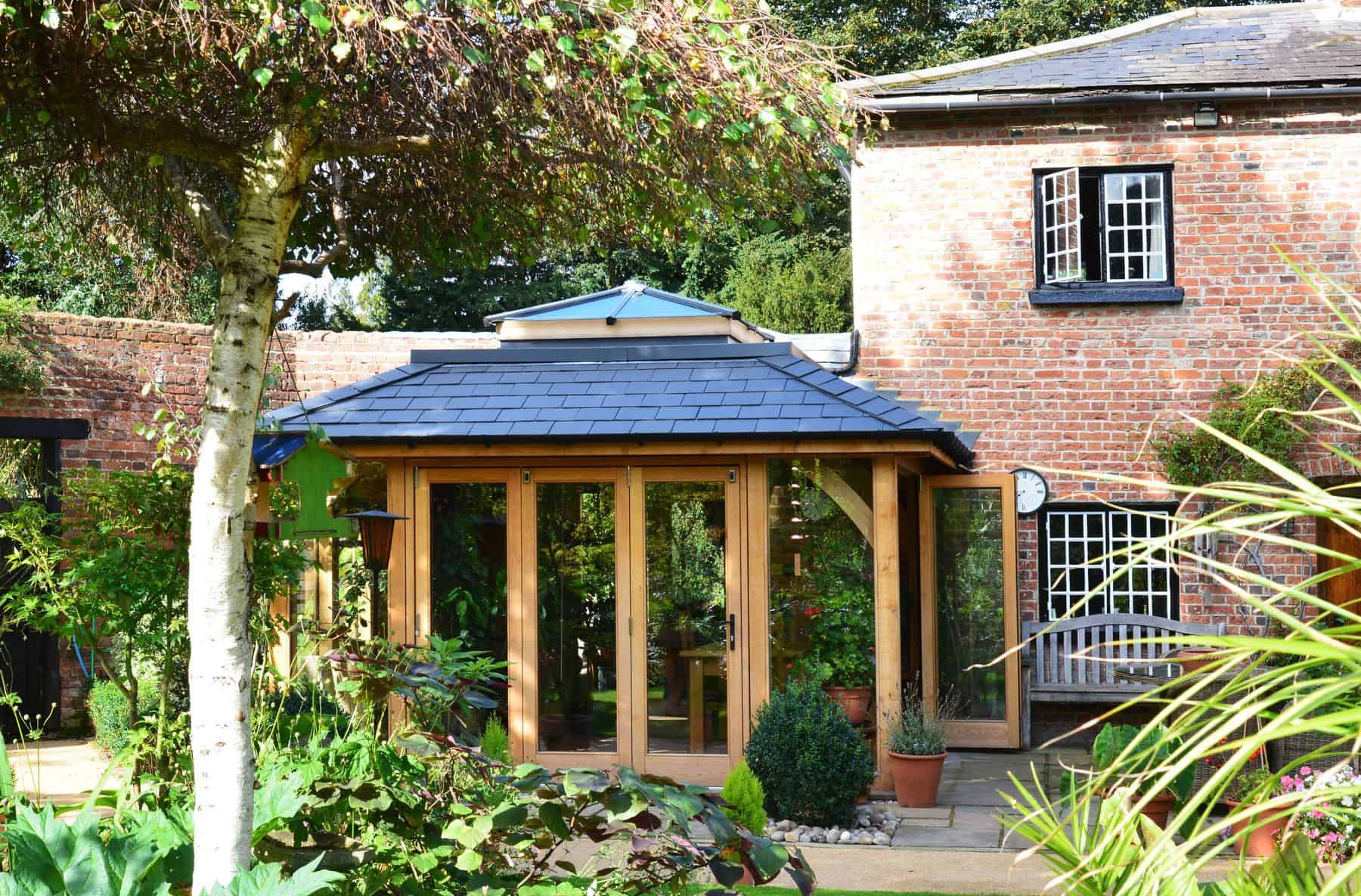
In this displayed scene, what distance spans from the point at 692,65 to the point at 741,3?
24.5 inches

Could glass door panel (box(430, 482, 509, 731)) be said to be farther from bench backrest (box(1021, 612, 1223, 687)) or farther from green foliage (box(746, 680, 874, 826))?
bench backrest (box(1021, 612, 1223, 687))

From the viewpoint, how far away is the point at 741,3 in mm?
4352

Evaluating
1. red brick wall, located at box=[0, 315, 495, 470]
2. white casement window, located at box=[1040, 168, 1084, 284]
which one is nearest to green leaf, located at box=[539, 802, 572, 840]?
red brick wall, located at box=[0, 315, 495, 470]

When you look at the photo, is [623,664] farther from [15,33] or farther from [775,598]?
[15,33]

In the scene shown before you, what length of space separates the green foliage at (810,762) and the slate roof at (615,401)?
1.72m

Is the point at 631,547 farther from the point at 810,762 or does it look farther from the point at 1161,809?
the point at 1161,809

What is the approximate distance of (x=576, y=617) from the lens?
845 cm

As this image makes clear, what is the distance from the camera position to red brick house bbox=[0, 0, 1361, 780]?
27.2ft

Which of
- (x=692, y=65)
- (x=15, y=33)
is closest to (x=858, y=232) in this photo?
(x=692, y=65)

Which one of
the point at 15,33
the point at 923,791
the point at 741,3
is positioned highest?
the point at 741,3

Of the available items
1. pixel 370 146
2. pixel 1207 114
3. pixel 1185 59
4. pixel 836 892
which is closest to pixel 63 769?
pixel 836 892

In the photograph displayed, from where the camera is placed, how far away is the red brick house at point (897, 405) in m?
8.30

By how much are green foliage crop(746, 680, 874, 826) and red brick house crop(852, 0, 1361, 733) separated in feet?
12.0

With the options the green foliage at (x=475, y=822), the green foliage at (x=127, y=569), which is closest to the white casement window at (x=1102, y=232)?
the green foliage at (x=127, y=569)
